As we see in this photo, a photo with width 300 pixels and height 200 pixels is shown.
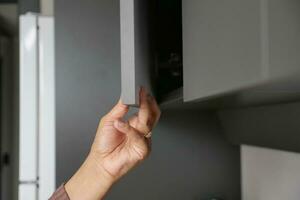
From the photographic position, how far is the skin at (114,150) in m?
0.79

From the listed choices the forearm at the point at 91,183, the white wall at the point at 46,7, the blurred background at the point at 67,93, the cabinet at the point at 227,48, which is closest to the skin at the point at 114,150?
the forearm at the point at 91,183

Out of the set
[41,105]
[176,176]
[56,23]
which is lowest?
[176,176]

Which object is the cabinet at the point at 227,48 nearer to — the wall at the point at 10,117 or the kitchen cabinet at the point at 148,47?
the kitchen cabinet at the point at 148,47

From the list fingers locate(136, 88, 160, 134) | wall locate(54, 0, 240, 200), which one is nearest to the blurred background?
wall locate(54, 0, 240, 200)

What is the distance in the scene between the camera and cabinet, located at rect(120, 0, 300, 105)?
267 mm

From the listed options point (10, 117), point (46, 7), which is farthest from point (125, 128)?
point (10, 117)

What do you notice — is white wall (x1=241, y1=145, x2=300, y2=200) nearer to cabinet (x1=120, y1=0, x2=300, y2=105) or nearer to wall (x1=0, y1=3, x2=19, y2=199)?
cabinet (x1=120, y1=0, x2=300, y2=105)

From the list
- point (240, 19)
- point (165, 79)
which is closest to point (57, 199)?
point (165, 79)

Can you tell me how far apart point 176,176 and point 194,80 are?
1.05 m

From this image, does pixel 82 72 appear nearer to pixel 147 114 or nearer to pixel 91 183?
pixel 91 183

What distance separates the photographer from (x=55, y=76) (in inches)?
54.8

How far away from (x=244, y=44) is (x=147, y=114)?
1.59 feet

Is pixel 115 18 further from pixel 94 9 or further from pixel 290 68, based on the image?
pixel 290 68

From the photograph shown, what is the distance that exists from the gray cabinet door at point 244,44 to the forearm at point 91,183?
528mm
